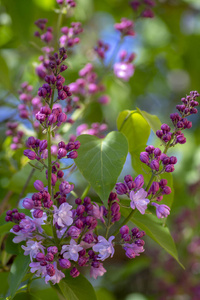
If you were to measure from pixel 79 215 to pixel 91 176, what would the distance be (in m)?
0.05

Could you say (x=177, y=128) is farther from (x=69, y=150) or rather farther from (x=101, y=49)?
(x=101, y=49)

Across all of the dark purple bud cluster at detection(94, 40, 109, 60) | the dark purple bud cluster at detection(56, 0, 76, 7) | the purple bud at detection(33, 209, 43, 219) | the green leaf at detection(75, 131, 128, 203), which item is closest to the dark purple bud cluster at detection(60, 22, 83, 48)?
the dark purple bud cluster at detection(56, 0, 76, 7)

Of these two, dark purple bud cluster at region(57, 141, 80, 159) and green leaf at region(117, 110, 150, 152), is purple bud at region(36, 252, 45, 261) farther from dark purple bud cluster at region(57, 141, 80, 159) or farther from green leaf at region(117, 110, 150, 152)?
green leaf at region(117, 110, 150, 152)

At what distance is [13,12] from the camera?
0.95 meters

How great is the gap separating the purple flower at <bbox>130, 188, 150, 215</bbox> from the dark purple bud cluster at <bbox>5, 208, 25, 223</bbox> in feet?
0.41

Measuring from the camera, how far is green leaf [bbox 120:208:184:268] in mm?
469

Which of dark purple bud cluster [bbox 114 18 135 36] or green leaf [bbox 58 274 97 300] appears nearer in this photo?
green leaf [bbox 58 274 97 300]

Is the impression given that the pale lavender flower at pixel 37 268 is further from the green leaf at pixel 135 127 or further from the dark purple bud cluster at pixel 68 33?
the dark purple bud cluster at pixel 68 33

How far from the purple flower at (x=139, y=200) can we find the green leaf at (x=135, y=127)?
139mm

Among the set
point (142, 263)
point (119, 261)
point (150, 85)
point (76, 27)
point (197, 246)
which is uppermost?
point (76, 27)

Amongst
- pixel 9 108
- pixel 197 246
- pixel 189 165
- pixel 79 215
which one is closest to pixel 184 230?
pixel 197 246

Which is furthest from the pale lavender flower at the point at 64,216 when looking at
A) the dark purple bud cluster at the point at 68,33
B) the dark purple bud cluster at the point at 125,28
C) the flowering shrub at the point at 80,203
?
the dark purple bud cluster at the point at 125,28

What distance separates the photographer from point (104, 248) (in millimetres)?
428

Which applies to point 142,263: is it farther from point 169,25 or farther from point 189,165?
point 169,25
